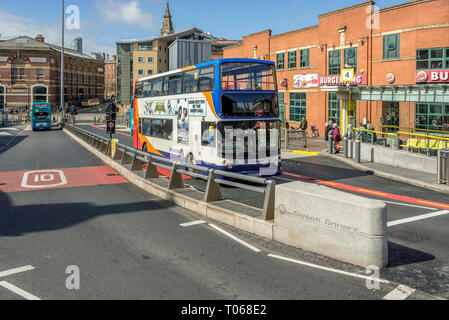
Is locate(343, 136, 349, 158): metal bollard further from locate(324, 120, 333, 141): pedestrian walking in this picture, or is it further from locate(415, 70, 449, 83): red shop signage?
locate(415, 70, 449, 83): red shop signage

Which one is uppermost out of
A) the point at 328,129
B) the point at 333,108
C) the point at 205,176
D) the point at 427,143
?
the point at 333,108

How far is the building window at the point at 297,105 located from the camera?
1547 inches

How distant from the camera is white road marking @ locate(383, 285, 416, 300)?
5.62m

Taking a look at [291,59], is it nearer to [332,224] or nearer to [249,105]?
[249,105]

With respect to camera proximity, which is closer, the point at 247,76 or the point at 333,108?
the point at 247,76

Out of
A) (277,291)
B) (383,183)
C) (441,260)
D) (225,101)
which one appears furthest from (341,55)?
(277,291)

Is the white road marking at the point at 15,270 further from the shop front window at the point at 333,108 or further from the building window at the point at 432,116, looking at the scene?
the shop front window at the point at 333,108

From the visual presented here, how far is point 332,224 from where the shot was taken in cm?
700

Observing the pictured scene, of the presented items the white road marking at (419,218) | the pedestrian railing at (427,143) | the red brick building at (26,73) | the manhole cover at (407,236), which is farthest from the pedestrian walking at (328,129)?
the red brick building at (26,73)

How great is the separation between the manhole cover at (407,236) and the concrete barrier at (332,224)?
7.08ft

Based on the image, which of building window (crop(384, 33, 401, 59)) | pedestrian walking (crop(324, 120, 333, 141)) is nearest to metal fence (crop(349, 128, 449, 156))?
pedestrian walking (crop(324, 120, 333, 141))

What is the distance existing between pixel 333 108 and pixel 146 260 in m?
30.9

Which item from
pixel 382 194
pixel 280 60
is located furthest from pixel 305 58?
pixel 382 194
